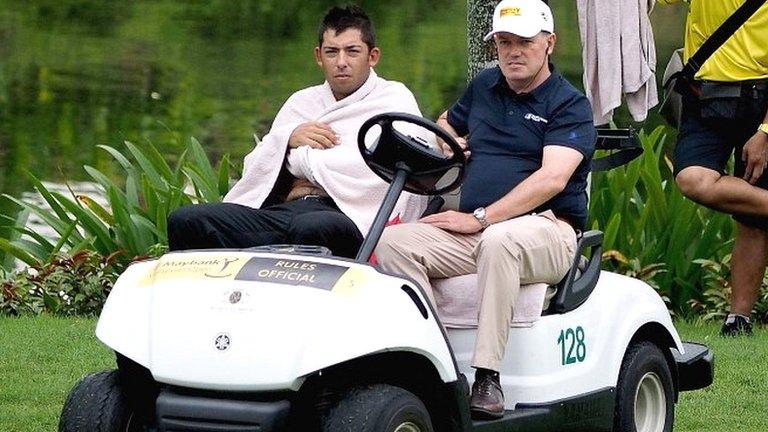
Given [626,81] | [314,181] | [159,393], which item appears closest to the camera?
[159,393]

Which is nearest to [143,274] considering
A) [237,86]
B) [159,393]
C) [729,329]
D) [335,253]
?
[159,393]

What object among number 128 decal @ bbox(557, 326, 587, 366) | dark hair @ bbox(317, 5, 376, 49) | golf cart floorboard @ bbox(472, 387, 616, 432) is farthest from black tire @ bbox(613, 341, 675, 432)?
dark hair @ bbox(317, 5, 376, 49)

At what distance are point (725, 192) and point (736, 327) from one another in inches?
22.3

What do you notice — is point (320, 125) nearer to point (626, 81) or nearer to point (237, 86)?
point (626, 81)

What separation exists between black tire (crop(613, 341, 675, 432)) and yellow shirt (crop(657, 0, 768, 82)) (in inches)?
67.3

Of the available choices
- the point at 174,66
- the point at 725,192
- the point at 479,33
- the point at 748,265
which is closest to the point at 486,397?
the point at 479,33

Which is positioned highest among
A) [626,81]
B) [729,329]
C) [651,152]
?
[626,81]

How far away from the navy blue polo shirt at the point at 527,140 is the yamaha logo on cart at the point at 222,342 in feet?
3.74

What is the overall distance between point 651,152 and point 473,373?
10.9 ft

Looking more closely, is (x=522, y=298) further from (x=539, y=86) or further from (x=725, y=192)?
(x=725, y=192)

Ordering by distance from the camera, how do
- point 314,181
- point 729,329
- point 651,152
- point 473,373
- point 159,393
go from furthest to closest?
point 651,152, point 729,329, point 314,181, point 473,373, point 159,393

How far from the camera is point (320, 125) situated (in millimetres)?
5324

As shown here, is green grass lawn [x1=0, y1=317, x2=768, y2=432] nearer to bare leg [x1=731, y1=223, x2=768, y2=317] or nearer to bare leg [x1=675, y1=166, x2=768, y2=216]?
bare leg [x1=731, y1=223, x2=768, y2=317]

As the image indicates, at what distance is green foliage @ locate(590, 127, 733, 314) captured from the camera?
7.48 meters
